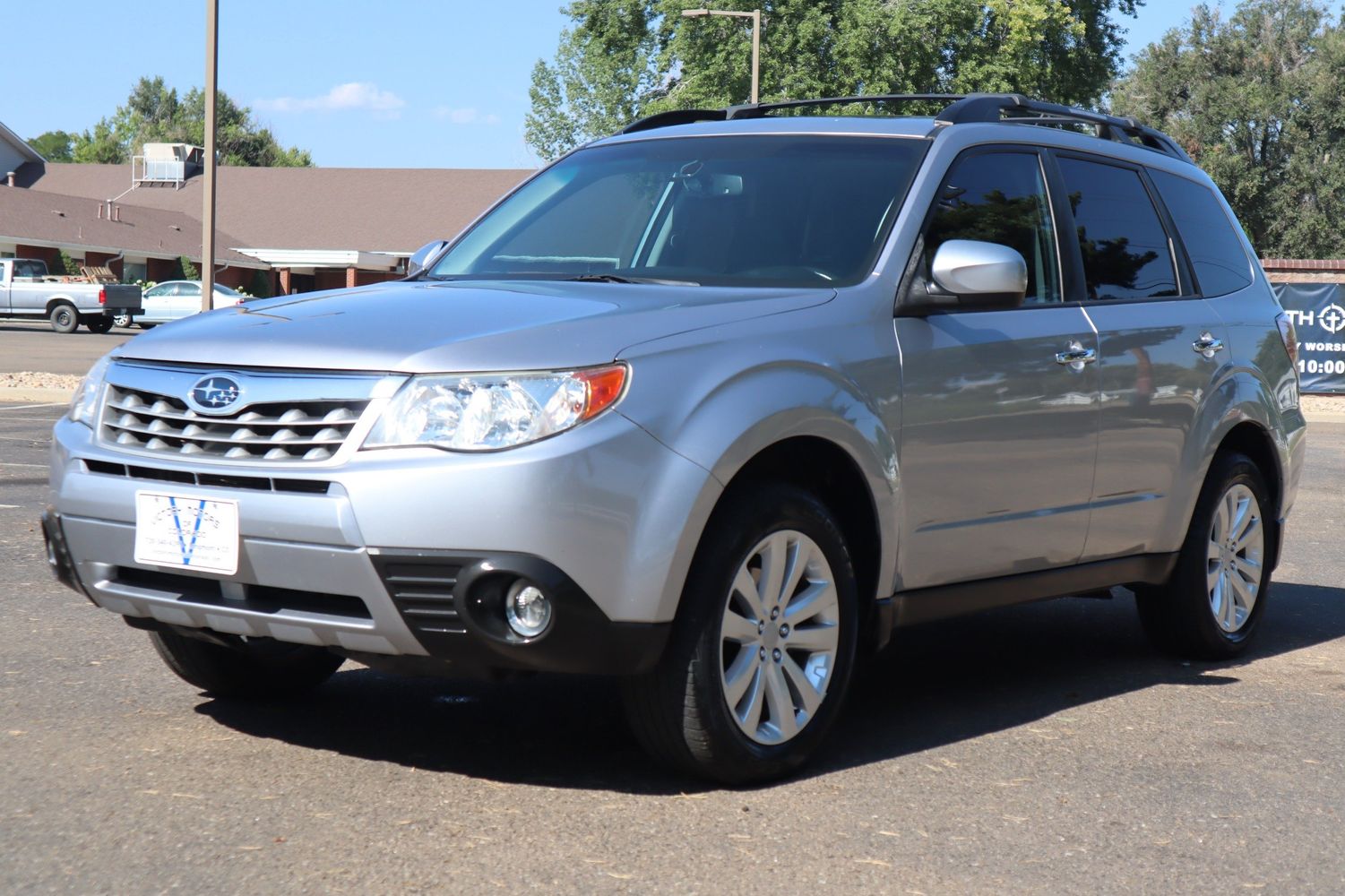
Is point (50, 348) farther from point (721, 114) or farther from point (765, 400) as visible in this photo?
point (765, 400)

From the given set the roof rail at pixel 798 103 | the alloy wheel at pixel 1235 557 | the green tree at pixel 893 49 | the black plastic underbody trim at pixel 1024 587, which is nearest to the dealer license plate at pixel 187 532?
the black plastic underbody trim at pixel 1024 587

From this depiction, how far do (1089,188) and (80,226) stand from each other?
60744 millimetres

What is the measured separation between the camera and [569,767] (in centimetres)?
477

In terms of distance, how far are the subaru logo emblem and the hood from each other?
5 cm

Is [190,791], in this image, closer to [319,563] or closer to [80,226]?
[319,563]

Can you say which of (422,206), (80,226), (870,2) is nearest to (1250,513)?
(870,2)

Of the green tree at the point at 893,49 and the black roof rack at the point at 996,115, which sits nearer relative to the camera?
the black roof rack at the point at 996,115

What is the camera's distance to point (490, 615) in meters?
4.11

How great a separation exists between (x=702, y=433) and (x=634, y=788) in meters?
1.01

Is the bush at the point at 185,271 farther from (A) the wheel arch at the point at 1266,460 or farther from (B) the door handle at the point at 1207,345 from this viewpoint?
(B) the door handle at the point at 1207,345

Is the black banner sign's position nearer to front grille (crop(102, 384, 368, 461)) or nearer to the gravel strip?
the gravel strip

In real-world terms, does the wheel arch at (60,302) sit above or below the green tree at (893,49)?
below

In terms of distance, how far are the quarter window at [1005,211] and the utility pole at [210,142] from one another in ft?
53.1

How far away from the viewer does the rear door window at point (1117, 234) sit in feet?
20.0
